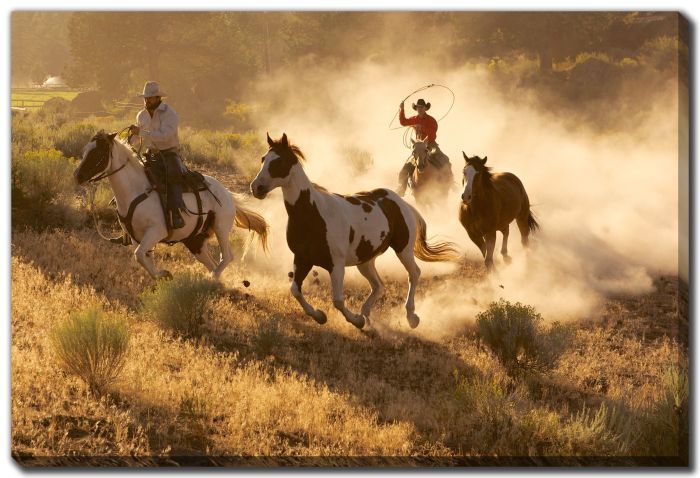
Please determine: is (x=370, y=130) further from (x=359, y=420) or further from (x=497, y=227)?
(x=359, y=420)

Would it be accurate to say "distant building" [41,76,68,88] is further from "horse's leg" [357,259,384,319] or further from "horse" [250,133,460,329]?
"horse's leg" [357,259,384,319]

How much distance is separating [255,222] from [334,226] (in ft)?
10.3

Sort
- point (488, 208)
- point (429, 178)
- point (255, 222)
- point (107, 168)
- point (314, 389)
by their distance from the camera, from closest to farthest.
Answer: point (314, 389) < point (107, 168) < point (255, 222) < point (488, 208) < point (429, 178)

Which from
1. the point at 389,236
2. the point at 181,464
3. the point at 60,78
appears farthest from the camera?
the point at 60,78

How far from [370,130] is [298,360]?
20222mm

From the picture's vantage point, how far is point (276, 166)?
9.41 metres

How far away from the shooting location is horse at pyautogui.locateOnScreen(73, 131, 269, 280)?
10820 millimetres

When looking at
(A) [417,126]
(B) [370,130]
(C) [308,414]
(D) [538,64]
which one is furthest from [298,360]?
(D) [538,64]

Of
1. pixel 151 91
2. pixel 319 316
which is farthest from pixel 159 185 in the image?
pixel 319 316

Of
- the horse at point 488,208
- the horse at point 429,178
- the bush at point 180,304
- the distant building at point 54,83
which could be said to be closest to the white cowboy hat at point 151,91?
the bush at point 180,304

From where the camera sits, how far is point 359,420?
8305mm

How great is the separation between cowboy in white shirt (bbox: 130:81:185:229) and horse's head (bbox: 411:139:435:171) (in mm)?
4995

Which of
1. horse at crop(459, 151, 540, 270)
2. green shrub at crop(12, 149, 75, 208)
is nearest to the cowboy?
horse at crop(459, 151, 540, 270)

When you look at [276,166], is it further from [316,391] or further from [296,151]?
[316,391]
